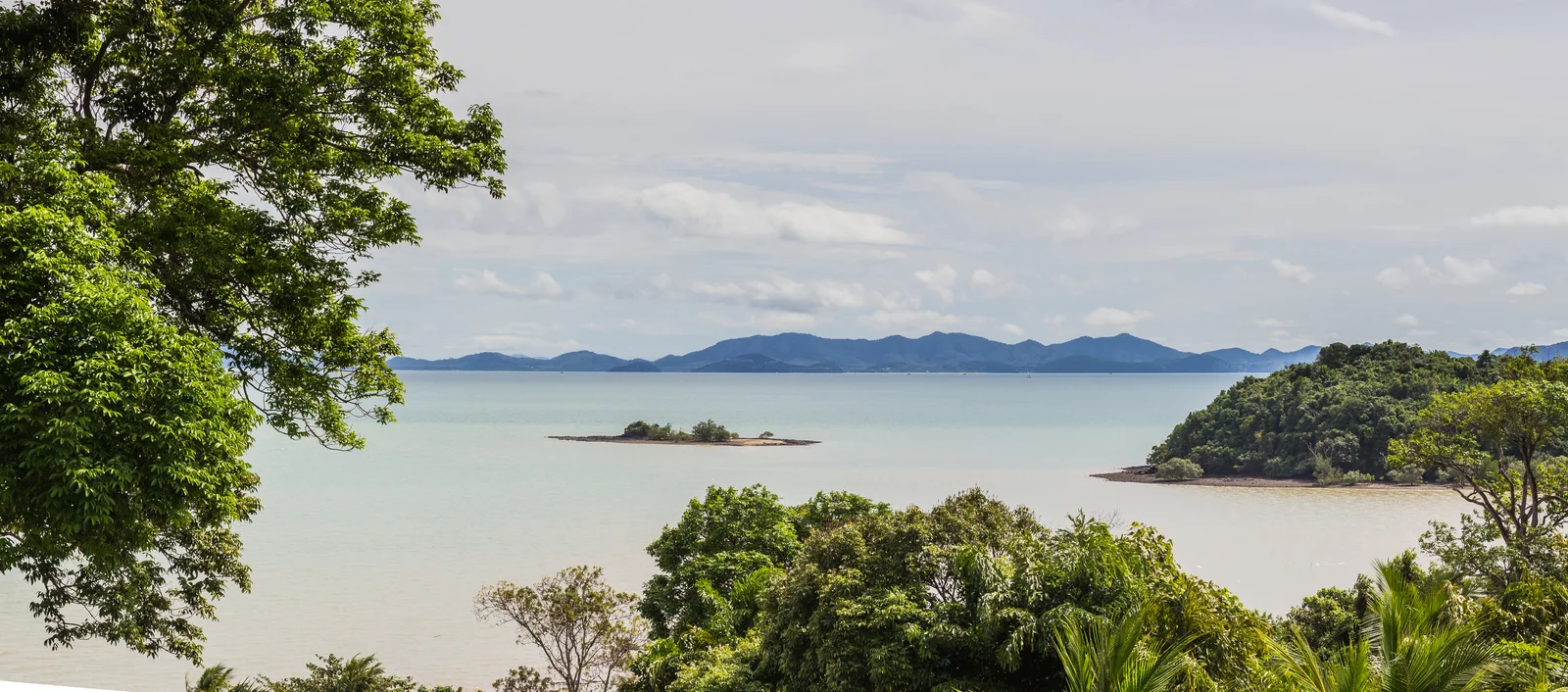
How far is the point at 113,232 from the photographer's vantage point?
7219mm

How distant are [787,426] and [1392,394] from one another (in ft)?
198

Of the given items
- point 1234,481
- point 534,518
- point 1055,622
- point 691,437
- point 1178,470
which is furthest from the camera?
point 691,437

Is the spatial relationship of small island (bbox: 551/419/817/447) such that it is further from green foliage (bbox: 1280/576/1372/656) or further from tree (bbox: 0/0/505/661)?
tree (bbox: 0/0/505/661)

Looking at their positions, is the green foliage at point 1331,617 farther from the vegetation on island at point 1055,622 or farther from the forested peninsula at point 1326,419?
the forested peninsula at point 1326,419

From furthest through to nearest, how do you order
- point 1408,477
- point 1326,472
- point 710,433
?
point 710,433 → point 1326,472 → point 1408,477

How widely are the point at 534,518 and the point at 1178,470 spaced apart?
3924cm

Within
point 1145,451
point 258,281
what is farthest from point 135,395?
point 1145,451

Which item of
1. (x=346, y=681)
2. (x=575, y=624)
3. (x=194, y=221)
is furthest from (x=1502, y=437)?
(x=194, y=221)

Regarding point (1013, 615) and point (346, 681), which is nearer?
point (1013, 615)

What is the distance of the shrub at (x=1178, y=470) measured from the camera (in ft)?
214

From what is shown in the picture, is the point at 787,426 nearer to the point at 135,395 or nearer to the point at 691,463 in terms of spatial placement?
the point at 691,463

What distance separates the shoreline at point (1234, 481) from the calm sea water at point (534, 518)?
196cm

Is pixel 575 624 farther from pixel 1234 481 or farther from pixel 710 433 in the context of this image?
pixel 710 433

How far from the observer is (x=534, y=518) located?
47.0 m
